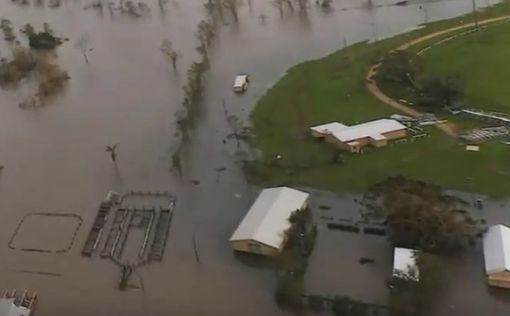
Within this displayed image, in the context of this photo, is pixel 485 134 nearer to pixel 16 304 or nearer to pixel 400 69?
pixel 400 69

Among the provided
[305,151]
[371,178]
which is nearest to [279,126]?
[305,151]

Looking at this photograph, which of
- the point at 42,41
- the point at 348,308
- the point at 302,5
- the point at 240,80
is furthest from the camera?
the point at 302,5

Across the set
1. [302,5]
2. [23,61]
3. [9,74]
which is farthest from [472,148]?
[23,61]

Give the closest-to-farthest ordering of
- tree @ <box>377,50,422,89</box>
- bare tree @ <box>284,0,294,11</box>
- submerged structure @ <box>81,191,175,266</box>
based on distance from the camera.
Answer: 1. submerged structure @ <box>81,191,175,266</box>
2. tree @ <box>377,50,422,89</box>
3. bare tree @ <box>284,0,294,11</box>

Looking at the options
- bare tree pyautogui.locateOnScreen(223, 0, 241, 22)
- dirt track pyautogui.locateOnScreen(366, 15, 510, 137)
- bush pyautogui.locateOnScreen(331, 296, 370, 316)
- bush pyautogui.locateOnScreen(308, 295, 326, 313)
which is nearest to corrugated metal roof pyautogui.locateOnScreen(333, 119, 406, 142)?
dirt track pyautogui.locateOnScreen(366, 15, 510, 137)

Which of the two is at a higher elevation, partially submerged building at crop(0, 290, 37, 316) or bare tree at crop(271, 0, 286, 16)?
bare tree at crop(271, 0, 286, 16)

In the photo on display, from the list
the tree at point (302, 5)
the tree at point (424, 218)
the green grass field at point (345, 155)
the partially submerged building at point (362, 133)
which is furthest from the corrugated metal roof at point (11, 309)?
the tree at point (302, 5)

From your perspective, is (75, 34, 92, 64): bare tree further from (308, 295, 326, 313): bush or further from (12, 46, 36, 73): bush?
(308, 295, 326, 313): bush

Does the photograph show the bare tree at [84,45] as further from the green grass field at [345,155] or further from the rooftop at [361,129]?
the rooftop at [361,129]

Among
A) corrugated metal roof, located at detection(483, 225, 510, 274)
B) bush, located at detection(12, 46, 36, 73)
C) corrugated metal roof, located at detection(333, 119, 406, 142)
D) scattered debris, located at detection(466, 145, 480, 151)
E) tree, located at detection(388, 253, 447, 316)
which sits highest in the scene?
bush, located at detection(12, 46, 36, 73)
